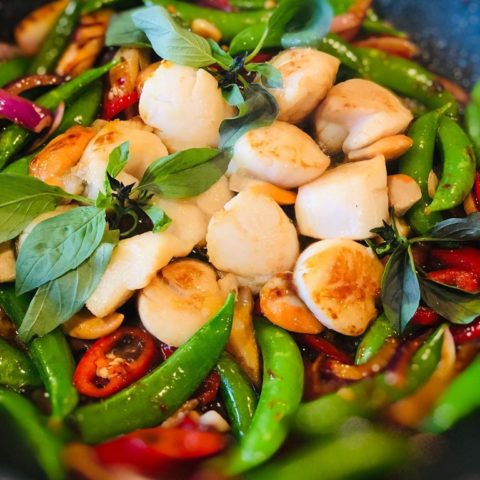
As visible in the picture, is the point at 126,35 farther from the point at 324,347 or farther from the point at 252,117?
the point at 324,347

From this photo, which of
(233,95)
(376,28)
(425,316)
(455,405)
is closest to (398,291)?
(425,316)

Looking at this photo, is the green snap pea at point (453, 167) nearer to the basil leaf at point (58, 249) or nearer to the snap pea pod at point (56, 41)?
the basil leaf at point (58, 249)

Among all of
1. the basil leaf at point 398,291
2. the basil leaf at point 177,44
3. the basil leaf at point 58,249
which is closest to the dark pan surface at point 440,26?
the basil leaf at point 177,44

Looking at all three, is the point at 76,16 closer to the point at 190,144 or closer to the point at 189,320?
the point at 190,144

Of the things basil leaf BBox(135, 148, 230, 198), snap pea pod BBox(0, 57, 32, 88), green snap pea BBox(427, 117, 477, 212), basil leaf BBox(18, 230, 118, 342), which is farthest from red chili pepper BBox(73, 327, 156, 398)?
snap pea pod BBox(0, 57, 32, 88)

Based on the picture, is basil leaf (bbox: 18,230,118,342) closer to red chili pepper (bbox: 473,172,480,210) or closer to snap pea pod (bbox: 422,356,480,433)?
snap pea pod (bbox: 422,356,480,433)

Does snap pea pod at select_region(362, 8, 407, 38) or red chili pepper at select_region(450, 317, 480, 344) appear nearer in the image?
red chili pepper at select_region(450, 317, 480, 344)

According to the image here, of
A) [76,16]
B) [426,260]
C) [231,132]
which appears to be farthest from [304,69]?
[76,16]
